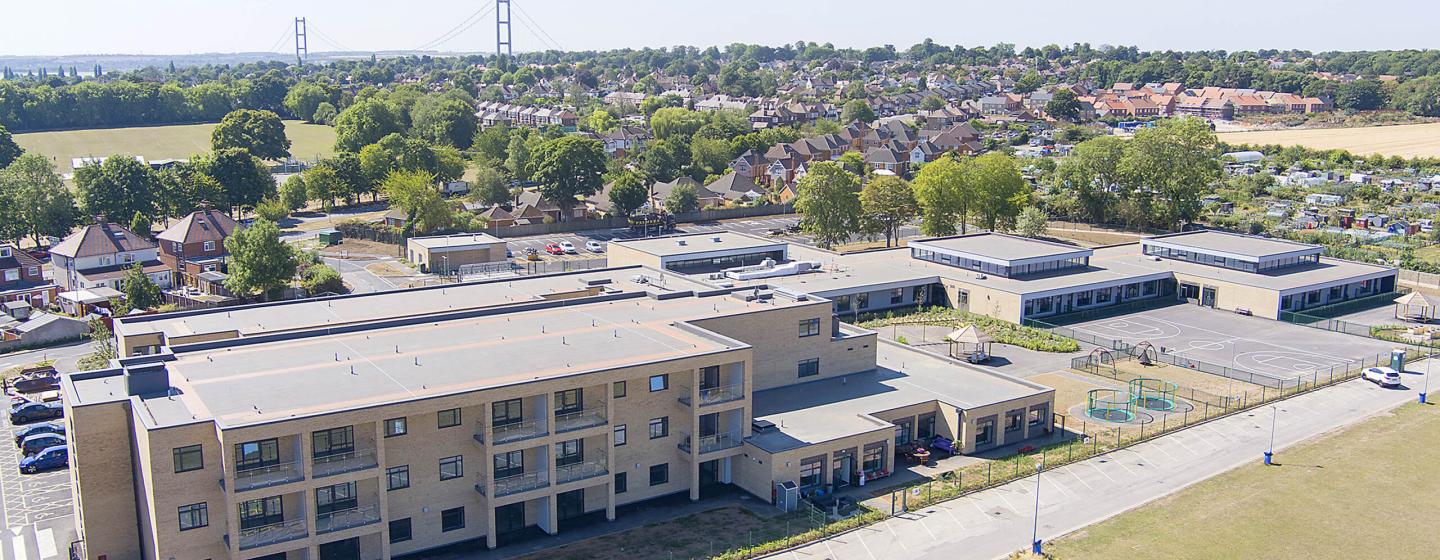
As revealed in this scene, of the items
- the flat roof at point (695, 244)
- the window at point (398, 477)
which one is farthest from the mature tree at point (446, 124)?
the window at point (398, 477)

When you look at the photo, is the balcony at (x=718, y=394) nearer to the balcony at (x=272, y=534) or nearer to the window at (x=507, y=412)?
the window at (x=507, y=412)

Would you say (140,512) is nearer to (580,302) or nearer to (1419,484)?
(580,302)

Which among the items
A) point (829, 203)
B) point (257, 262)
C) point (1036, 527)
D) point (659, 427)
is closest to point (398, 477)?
point (659, 427)

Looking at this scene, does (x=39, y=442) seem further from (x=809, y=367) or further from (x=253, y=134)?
(x=253, y=134)

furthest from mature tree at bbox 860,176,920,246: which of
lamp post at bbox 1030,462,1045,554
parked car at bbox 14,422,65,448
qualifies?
parked car at bbox 14,422,65,448

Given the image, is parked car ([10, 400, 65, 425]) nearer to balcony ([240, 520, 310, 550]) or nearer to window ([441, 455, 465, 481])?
balcony ([240, 520, 310, 550])

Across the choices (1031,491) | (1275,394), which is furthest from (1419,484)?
(1031,491)
